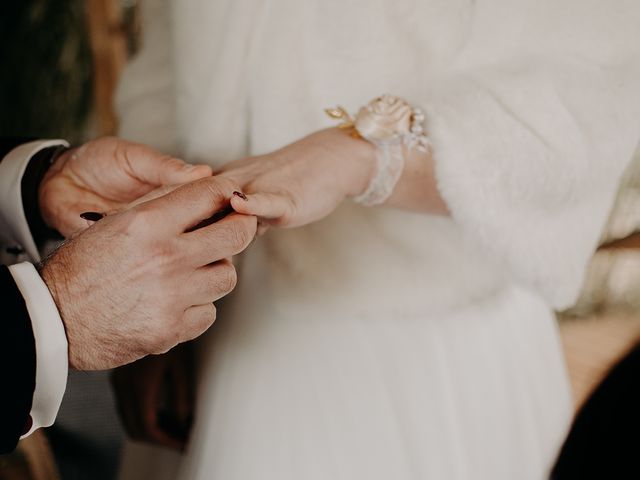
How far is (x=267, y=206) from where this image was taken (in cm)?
64

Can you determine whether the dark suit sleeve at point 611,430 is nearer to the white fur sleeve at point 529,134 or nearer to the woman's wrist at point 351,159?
the white fur sleeve at point 529,134

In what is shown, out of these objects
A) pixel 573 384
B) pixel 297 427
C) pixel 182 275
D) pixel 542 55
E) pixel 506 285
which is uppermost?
pixel 542 55

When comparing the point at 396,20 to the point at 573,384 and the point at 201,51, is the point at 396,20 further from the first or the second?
the point at 573,384

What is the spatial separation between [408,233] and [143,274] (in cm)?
49

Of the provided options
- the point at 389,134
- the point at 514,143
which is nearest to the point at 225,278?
the point at 389,134

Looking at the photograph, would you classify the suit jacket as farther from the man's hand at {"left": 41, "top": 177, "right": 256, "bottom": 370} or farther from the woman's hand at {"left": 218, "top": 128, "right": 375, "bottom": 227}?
the woman's hand at {"left": 218, "top": 128, "right": 375, "bottom": 227}

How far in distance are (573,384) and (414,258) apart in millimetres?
1160

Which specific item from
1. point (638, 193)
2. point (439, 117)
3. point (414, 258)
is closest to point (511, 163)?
point (439, 117)

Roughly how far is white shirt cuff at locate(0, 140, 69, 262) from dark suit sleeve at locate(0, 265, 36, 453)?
0.34 m

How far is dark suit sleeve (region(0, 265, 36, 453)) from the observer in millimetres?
575

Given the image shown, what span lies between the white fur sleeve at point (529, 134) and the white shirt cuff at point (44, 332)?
50 centimetres

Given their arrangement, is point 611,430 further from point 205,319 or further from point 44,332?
point 44,332

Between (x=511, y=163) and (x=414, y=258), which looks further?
(x=414, y=258)

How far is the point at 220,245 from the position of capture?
609mm
